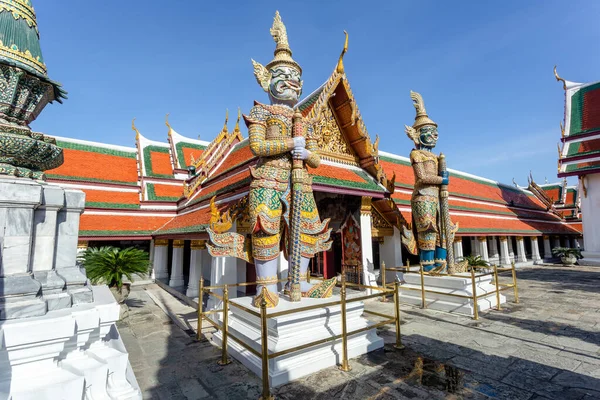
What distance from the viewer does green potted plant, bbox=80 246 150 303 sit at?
754 cm

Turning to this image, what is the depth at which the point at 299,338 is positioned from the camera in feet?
12.7

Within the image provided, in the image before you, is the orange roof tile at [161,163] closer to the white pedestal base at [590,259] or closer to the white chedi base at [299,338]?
the white chedi base at [299,338]

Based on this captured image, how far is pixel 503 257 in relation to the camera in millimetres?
17188

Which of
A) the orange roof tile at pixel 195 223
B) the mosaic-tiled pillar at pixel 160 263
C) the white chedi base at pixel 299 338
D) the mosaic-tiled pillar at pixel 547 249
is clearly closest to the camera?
the white chedi base at pixel 299 338

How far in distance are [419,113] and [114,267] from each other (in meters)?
9.19

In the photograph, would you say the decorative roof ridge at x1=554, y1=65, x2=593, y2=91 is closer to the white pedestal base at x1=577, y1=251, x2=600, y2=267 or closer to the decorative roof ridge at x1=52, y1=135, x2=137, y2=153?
the white pedestal base at x1=577, y1=251, x2=600, y2=267

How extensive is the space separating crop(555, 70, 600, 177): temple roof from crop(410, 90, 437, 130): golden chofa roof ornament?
568 inches

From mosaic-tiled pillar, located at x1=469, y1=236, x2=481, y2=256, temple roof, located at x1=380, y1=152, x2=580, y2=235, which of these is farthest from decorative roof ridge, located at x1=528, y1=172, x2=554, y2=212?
mosaic-tiled pillar, located at x1=469, y1=236, x2=481, y2=256

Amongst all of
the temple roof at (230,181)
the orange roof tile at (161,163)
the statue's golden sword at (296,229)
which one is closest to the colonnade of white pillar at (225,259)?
the temple roof at (230,181)

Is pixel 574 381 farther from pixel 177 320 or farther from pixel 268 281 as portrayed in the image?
pixel 177 320

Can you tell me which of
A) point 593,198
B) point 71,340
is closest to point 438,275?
point 71,340

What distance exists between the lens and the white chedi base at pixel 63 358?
6.73ft

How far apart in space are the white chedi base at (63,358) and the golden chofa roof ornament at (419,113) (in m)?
7.77

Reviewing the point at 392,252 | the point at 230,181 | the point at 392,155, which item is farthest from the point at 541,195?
the point at 230,181
